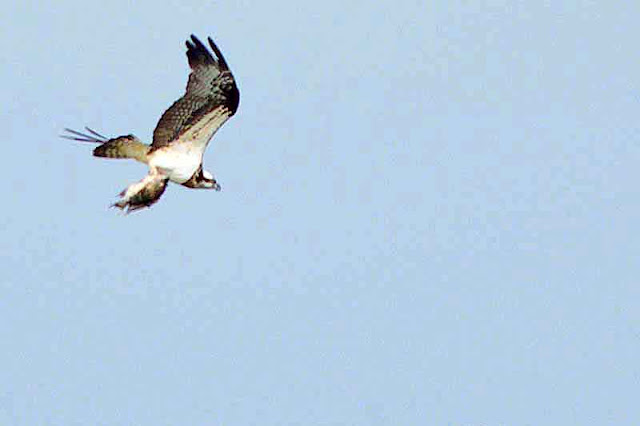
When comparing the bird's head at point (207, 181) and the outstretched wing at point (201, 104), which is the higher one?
the outstretched wing at point (201, 104)

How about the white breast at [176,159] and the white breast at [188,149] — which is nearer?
the white breast at [188,149]

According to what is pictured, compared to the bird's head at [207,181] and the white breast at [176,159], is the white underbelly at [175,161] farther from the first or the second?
the bird's head at [207,181]

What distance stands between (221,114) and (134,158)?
1352 millimetres

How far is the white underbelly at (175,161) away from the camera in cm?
4453

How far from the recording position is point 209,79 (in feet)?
145

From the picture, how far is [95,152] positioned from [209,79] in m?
1.81

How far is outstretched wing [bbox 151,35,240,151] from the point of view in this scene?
44.2 metres

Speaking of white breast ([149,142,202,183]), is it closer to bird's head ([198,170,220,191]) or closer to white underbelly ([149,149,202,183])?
white underbelly ([149,149,202,183])

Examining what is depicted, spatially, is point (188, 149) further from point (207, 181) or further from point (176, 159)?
point (207, 181)

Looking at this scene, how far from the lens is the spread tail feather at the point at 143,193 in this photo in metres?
44.2

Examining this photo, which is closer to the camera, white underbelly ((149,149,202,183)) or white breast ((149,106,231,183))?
white breast ((149,106,231,183))

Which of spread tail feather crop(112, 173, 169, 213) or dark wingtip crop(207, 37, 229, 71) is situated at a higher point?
dark wingtip crop(207, 37, 229, 71)

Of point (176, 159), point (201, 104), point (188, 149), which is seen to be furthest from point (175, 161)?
point (201, 104)

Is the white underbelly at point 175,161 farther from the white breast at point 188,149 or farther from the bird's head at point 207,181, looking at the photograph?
the bird's head at point 207,181
